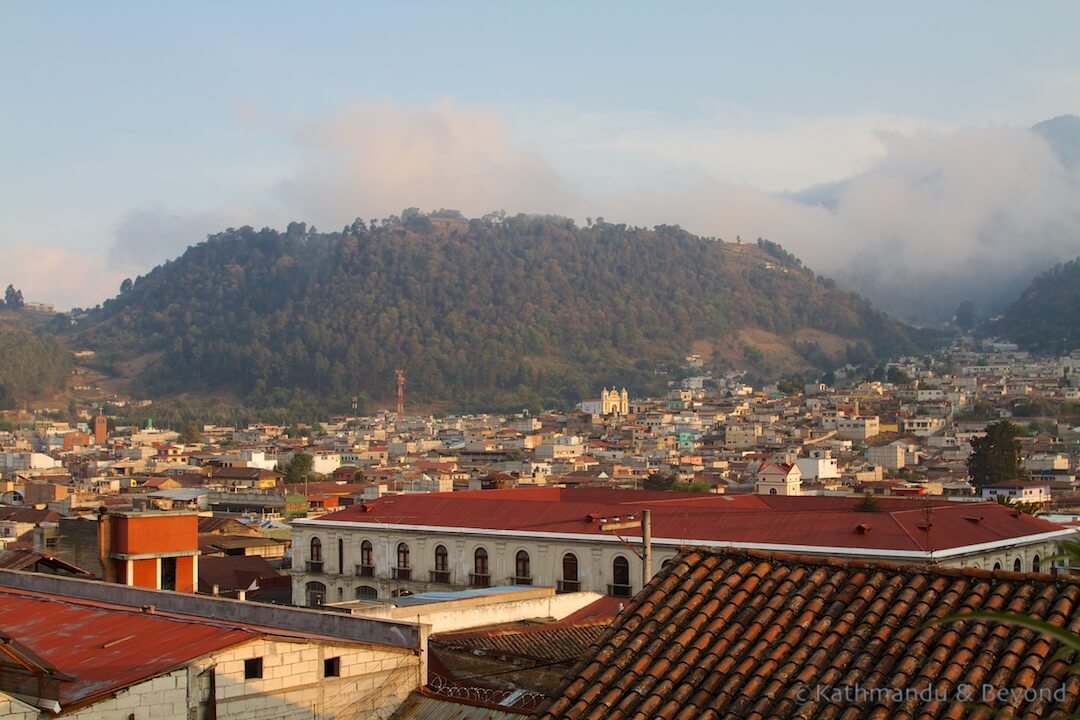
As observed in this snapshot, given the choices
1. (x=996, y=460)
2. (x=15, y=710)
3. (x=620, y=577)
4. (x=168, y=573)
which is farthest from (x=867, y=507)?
(x=996, y=460)

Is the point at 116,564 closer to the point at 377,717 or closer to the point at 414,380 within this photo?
the point at 377,717

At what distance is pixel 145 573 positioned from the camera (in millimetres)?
18469

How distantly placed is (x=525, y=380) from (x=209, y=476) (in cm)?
11067

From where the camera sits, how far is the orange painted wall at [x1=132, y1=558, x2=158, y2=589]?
18312mm

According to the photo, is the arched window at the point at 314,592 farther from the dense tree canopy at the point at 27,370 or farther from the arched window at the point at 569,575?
the dense tree canopy at the point at 27,370

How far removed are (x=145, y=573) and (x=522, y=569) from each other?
14925 millimetres

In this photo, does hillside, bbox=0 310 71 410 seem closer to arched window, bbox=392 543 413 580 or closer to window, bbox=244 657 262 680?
arched window, bbox=392 543 413 580

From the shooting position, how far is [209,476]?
85750mm

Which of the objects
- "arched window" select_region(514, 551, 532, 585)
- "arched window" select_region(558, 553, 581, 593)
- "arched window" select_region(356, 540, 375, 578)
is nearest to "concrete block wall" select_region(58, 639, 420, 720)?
"arched window" select_region(558, 553, 581, 593)

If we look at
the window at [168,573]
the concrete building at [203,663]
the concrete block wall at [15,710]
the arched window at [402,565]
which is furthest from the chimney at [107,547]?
the arched window at [402,565]

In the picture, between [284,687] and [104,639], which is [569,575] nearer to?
[104,639]

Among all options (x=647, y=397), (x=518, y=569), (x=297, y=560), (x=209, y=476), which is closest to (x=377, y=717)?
(x=518, y=569)

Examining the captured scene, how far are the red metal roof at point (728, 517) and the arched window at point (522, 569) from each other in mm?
638

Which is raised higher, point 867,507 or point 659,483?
point 867,507
